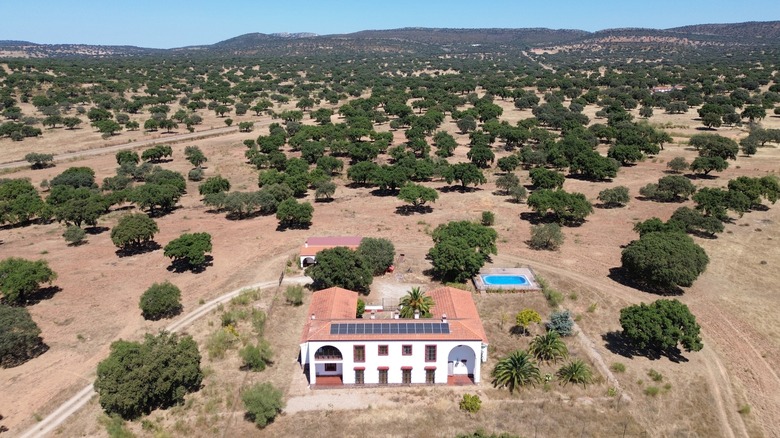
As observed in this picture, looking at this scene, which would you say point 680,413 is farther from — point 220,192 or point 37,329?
point 220,192

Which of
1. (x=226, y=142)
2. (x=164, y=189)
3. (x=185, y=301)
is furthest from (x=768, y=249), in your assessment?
(x=226, y=142)

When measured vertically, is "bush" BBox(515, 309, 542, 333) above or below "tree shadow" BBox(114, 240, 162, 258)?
above

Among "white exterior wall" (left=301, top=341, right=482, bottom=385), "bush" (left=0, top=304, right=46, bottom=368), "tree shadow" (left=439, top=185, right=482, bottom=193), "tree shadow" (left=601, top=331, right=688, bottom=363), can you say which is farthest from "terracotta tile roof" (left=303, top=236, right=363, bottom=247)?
"tree shadow" (left=439, top=185, right=482, bottom=193)

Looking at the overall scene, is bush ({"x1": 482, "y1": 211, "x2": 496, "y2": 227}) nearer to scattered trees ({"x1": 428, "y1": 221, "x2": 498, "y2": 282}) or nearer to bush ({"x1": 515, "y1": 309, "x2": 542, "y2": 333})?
scattered trees ({"x1": 428, "y1": 221, "x2": 498, "y2": 282})

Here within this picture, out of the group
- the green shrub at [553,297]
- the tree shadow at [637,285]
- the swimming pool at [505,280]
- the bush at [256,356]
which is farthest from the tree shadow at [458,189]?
the bush at [256,356]

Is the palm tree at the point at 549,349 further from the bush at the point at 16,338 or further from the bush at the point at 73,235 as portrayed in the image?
the bush at the point at 73,235

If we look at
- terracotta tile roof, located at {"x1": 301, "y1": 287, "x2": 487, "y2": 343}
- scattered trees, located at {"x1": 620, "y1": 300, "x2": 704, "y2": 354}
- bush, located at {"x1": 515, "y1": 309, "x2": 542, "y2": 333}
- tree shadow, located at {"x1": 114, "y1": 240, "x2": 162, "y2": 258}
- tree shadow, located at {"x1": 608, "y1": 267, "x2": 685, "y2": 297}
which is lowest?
tree shadow, located at {"x1": 608, "y1": 267, "x2": 685, "y2": 297}
